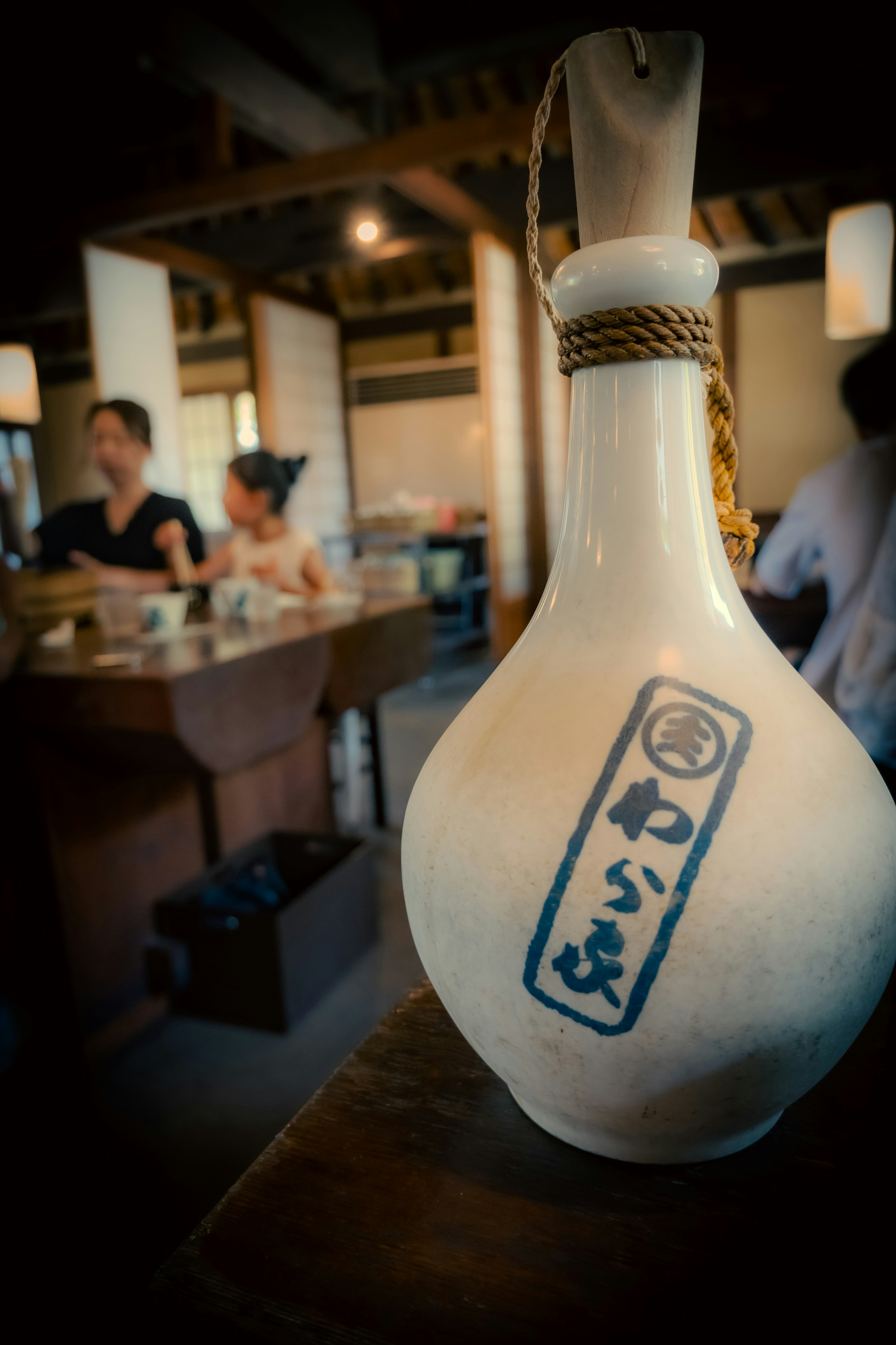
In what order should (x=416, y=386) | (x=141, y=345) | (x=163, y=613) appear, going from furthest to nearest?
1. (x=416, y=386)
2. (x=141, y=345)
3. (x=163, y=613)

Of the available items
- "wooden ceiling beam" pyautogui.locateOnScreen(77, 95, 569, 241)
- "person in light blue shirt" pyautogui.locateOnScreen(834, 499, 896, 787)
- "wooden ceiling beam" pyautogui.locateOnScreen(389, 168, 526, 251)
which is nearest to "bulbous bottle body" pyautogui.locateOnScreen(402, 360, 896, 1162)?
"person in light blue shirt" pyautogui.locateOnScreen(834, 499, 896, 787)

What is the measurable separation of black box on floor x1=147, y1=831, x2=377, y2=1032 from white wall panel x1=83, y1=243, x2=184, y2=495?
3.42m

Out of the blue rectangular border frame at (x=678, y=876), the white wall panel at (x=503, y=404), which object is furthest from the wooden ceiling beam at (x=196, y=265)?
the blue rectangular border frame at (x=678, y=876)

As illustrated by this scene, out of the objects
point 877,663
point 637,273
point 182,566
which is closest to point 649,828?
point 637,273

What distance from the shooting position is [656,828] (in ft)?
1.30

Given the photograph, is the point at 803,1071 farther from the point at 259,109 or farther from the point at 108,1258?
the point at 259,109

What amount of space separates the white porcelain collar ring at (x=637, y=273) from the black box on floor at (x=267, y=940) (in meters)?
1.49

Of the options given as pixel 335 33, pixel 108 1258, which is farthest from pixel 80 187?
pixel 108 1258

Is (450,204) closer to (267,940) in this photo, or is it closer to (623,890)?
(267,940)

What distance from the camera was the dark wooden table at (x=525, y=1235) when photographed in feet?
1.32

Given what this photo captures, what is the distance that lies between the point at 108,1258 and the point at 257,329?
20.6 feet

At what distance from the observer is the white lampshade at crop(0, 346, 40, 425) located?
4223 millimetres

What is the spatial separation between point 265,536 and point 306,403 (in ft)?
15.0

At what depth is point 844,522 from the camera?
1.71 m
